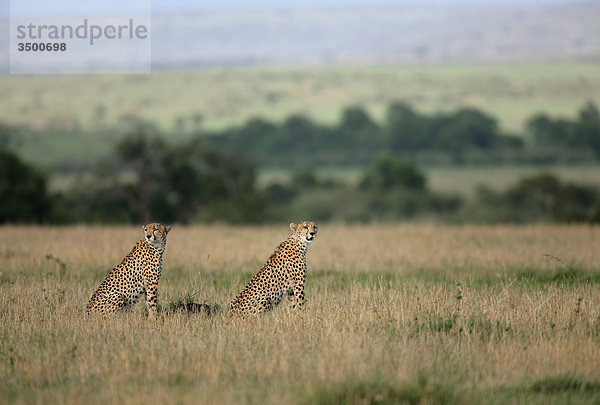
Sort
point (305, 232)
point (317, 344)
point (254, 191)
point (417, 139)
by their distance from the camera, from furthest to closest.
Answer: point (417, 139) < point (254, 191) < point (305, 232) < point (317, 344)

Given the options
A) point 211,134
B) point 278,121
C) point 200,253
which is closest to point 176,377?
point 200,253

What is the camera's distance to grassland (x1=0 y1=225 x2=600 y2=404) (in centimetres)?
661

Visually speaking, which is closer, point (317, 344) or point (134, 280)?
point (317, 344)

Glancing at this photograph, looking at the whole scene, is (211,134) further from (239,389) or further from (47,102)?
(239,389)

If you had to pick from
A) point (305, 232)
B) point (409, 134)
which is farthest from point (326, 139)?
point (305, 232)

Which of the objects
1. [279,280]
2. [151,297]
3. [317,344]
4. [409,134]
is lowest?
[317,344]

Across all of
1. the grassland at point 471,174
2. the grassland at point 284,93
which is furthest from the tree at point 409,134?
the grassland at point 284,93

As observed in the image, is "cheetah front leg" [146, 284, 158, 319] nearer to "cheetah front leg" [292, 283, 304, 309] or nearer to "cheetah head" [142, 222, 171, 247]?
"cheetah head" [142, 222, 171, 247]

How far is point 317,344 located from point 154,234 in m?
2.28

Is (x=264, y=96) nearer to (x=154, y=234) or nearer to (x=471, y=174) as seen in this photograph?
(x=471, y=174)

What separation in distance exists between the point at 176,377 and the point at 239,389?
640 millimetres

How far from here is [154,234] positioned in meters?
9.12

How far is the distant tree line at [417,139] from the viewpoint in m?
76.1

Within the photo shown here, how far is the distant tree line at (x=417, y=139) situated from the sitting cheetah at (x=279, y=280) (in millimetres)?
65788
